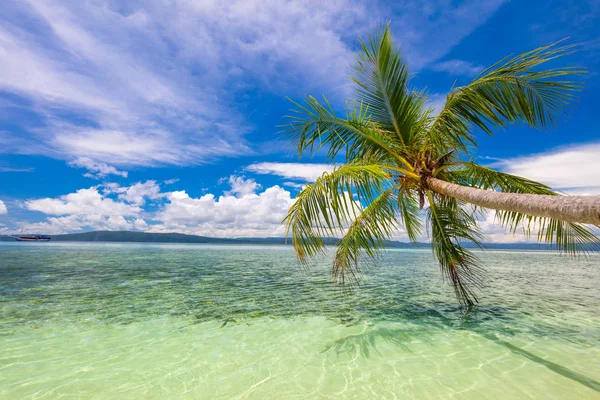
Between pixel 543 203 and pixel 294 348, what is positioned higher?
pixel 543 203

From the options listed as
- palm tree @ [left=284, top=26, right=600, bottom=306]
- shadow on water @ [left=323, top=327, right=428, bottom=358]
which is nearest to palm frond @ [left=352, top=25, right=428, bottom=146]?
palm tree @ [left=284, top=26, right=600, bottom=306]

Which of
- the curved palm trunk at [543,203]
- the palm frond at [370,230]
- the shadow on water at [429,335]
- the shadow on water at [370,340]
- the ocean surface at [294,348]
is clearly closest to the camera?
the curved palm trunk at [543,203]

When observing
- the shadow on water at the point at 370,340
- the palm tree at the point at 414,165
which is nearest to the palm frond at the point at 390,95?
the palm tree at the point at 414,165

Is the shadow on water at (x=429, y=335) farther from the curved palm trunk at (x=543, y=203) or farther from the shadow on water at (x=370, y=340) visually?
the curved palm trunk at (x=543, y=203)

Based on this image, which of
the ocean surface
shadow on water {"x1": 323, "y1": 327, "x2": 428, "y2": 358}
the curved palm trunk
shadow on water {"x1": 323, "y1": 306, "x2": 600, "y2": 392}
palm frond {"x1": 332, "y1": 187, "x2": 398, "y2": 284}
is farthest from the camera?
palm frond {"x1": 332, "y1": 187, "x2": 398, "y2": 284}

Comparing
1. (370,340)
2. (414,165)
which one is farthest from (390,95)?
(370,340)

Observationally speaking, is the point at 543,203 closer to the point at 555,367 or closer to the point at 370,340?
the point at 555,367

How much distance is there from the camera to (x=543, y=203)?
9.79 ft

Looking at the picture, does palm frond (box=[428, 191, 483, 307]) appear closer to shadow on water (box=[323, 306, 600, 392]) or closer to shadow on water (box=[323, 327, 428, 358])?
shadow on water (box=[323, 306, 600, 392])

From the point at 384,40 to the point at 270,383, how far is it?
19.9 feet

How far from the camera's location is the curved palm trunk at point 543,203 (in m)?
2.45

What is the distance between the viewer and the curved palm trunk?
96.3 inches

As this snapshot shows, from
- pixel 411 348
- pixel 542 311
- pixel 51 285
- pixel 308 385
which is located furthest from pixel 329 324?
pixel 51 285

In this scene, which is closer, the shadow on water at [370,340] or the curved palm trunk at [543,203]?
the curved palm trunk at [543,203]
